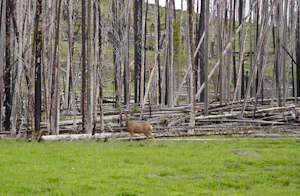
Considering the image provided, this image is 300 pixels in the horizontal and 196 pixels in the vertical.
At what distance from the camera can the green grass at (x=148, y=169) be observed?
802 cm

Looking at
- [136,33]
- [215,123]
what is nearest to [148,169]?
[215,123]

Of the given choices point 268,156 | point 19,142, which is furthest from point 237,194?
point 19,142

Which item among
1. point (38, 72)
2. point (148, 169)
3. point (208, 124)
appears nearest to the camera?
point (148, 169)

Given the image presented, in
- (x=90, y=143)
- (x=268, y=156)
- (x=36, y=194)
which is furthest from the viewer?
(x=90, y=143)

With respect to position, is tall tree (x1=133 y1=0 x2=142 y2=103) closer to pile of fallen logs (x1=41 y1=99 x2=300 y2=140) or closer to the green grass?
pile of fallen logs (x1=41 y1=99 x2=300 y2=140)

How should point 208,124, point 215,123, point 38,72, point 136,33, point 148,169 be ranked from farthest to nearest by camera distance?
point 136,33 < point 208,124 < point 215,123 < point 38,72 < point 148,169

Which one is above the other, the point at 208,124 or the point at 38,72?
the point at 38,72

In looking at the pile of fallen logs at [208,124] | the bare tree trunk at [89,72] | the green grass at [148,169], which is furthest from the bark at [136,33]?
the green grass at [148,169]

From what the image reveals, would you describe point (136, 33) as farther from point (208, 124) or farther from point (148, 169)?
point (148, 169)

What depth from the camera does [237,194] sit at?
7766 millimetres

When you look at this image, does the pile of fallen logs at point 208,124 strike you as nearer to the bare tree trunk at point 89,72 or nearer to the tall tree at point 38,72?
the bare tree trunk at point 89,72

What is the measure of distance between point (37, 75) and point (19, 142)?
3.39 m

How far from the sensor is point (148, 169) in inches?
389

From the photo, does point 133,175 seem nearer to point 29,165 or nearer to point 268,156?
point 29,165
